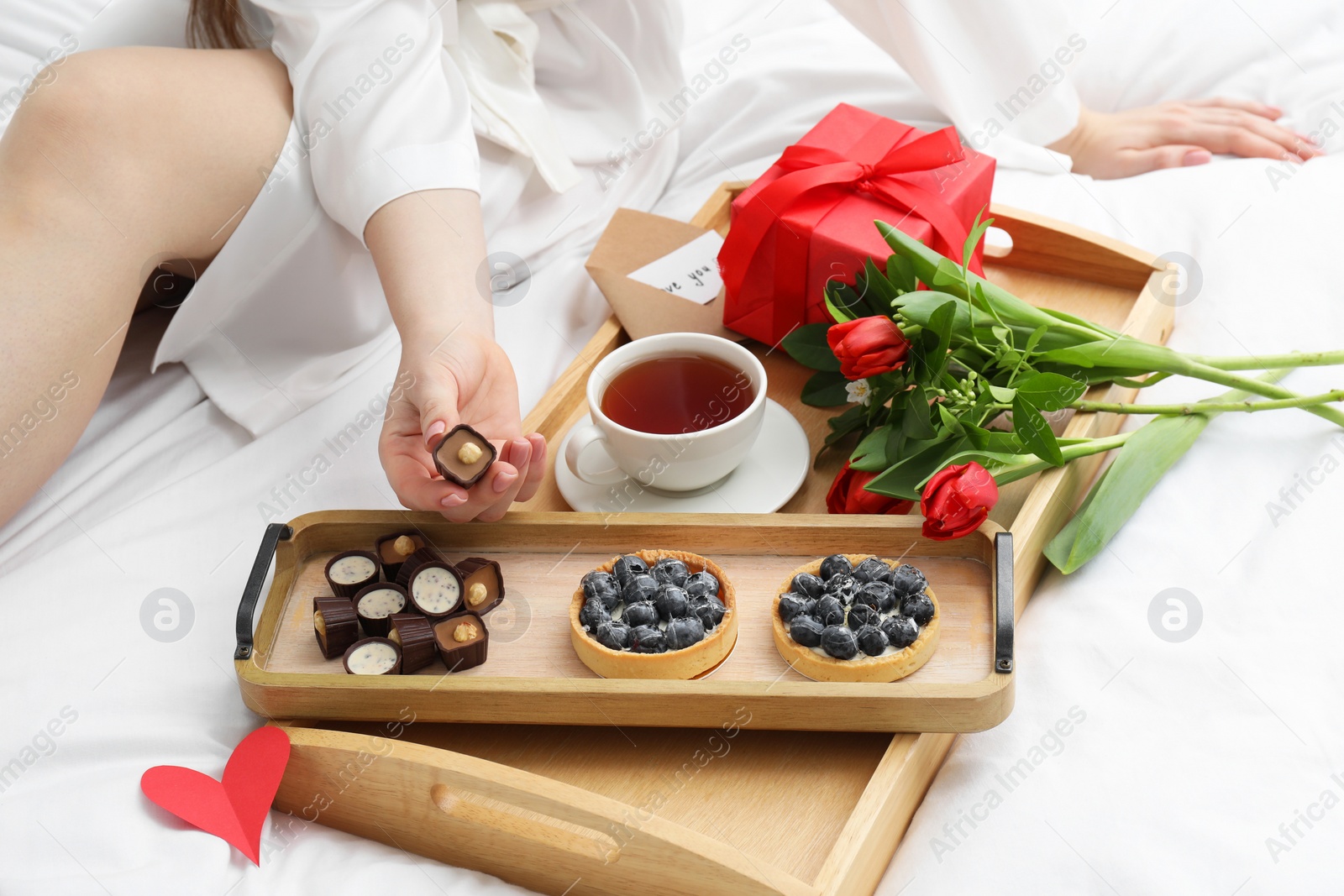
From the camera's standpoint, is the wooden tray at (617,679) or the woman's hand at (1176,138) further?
the woman's hand at (1176,138)

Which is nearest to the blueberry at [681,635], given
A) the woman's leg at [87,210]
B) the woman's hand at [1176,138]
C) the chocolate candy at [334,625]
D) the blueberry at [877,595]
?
the blueberry at [877,595]

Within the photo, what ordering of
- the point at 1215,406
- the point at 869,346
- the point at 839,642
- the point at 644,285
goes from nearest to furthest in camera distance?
the point at 839,642 < the point at 869,346 < the point at 1215,406 < the point at 644,285

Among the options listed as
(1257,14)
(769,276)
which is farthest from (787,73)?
(1257,14)

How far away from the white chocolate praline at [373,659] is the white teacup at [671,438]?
0.67 ft

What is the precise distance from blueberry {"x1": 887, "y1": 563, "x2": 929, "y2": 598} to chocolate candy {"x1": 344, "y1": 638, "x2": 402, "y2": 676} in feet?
1.06

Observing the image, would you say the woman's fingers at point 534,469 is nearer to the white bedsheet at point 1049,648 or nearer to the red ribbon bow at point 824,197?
the white bedsheet at point 1049,648

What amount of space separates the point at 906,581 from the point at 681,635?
0.50 feet

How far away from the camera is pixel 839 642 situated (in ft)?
2.10

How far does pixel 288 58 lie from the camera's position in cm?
93

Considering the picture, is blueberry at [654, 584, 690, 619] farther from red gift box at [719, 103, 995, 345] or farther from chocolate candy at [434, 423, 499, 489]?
red gift box at [719, 103, 995, 345]

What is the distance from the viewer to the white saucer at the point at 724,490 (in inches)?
31.5

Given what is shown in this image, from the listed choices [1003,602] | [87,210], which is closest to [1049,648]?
[1003,602]

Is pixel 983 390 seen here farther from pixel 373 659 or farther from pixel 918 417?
pixel 373 659

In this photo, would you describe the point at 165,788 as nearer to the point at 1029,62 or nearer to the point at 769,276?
the point at 769,276
